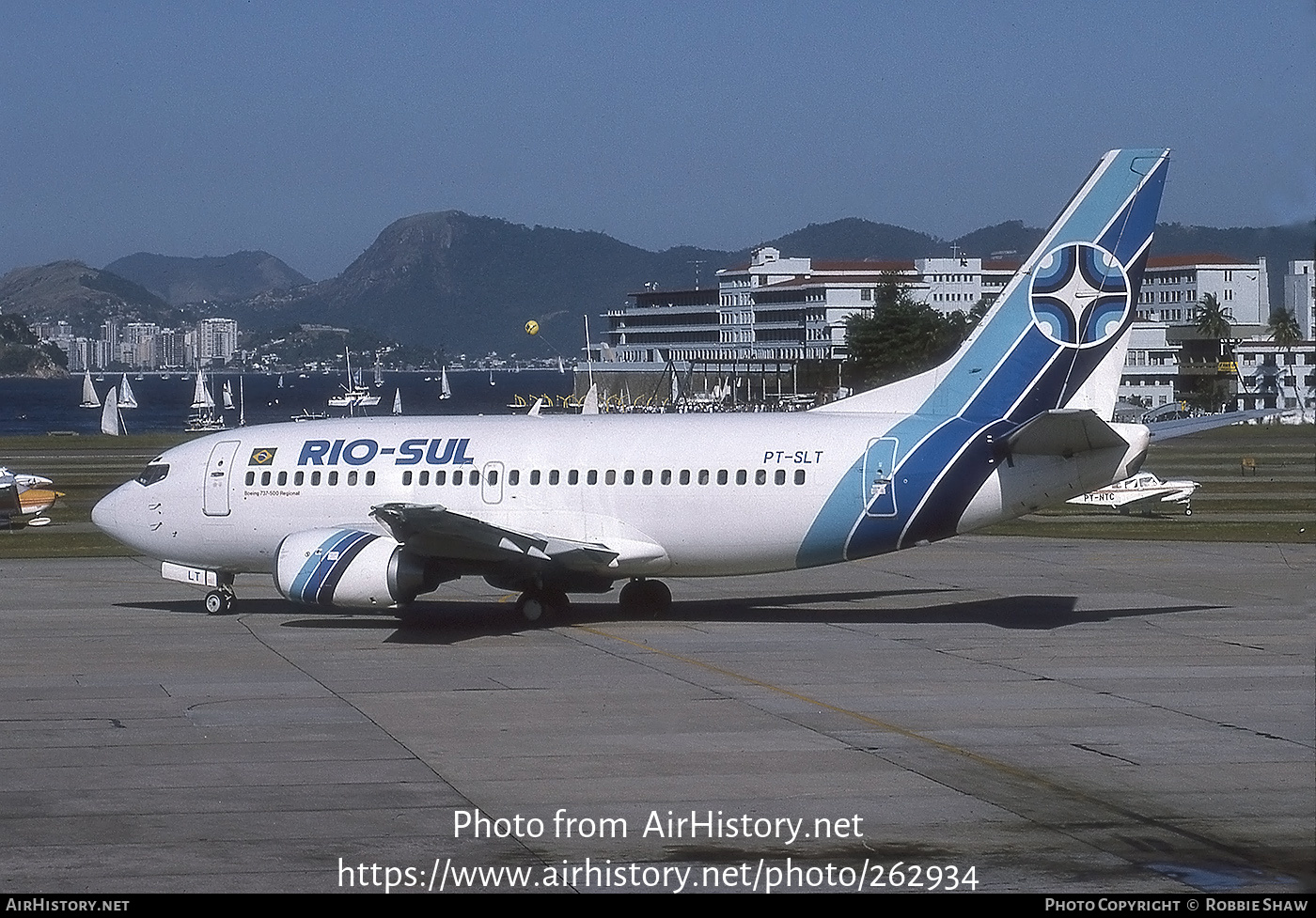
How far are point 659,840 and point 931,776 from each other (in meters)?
3.76

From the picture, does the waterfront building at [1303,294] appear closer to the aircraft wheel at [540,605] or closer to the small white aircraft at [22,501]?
the aircraft wheel at [540,605]

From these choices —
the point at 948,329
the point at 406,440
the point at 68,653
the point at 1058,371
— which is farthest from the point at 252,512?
the point at 948,329

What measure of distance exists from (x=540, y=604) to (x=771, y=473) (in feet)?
16.5

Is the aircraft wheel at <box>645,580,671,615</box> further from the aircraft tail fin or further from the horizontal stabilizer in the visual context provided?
the horizontal stabilizer

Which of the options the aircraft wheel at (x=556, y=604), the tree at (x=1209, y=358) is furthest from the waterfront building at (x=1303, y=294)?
the tree at (x=1209, y=358)

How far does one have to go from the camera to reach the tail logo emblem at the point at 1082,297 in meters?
27.3

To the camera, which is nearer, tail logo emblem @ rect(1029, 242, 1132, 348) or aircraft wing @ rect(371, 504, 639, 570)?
aircraft wing @ rect(371, 504, 639, 570)

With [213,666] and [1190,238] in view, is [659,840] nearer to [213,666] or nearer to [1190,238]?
[1190,238]

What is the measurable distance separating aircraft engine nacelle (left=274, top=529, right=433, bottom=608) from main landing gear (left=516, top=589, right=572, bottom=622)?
88.7 inches

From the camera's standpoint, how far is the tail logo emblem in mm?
27344

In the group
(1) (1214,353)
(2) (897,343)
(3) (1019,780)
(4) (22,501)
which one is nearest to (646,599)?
(3) (1019,780)

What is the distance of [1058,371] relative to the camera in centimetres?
2745

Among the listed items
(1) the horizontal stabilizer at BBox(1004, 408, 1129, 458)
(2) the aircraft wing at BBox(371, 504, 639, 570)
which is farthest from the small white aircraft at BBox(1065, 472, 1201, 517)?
(2) the aircraft wing at BBox(371, 504, 639, 570)

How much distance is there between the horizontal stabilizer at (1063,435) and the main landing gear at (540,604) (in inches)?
344
